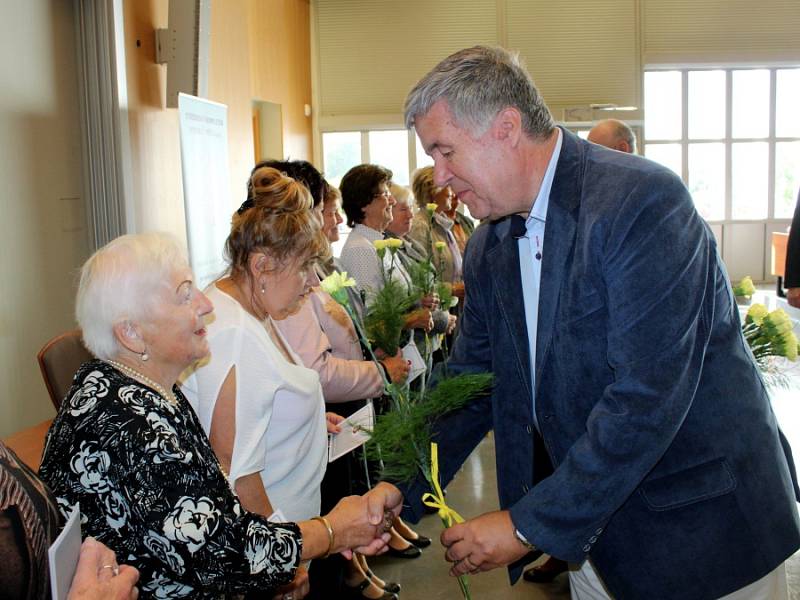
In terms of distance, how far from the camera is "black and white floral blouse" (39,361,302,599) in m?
1.47

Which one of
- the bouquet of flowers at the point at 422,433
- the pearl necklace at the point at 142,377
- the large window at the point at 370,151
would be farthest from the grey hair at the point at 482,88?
the large window at the point at 370,151

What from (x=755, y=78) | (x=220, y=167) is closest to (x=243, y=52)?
(x=220, y=167)

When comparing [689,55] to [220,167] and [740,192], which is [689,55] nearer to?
[740,192]

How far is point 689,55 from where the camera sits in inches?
513

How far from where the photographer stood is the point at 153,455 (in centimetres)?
147

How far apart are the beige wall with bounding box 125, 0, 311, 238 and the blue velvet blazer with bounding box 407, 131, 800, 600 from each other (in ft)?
11.3

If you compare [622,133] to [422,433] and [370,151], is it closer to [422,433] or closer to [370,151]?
[422,433]

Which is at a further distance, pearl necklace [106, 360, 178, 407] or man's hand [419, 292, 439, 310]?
man's hand [419, 292, 439, 310]

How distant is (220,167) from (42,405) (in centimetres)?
191

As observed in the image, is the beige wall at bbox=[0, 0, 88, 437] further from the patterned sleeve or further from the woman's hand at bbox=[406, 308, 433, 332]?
the patterned sleeve

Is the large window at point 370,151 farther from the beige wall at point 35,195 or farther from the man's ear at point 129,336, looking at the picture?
the man's ear at point 129,336

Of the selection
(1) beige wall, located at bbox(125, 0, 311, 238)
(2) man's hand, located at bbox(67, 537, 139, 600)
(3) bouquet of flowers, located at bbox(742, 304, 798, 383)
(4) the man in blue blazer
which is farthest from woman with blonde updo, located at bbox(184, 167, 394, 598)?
(1) beige wall, located at bbox(125, 0, 311, 238)

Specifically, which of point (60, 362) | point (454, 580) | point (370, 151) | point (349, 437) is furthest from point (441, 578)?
point (370, 151)

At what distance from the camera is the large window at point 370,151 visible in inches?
507
